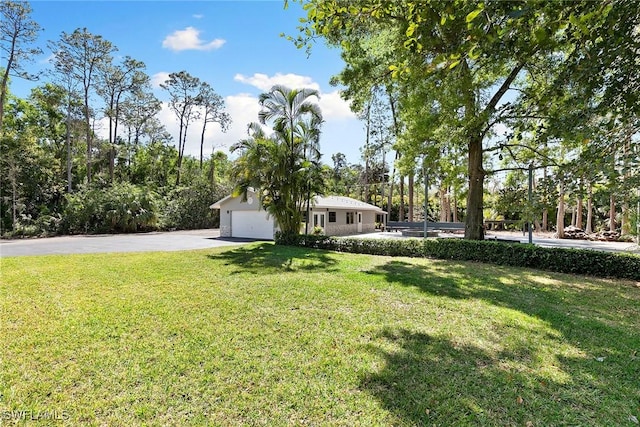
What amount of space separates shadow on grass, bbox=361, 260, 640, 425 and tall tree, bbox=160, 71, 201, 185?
32.7 metres

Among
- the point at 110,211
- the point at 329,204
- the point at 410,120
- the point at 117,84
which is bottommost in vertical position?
the point at 110,211

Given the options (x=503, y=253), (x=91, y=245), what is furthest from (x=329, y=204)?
(x=91, y=245)

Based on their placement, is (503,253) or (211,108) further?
(211,108)

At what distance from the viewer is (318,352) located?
150 inches

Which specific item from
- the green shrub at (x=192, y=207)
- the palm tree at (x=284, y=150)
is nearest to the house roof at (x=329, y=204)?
the palm tree at (x=284, y=150)

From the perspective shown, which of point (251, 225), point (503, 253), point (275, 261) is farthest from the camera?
point (251, 225)

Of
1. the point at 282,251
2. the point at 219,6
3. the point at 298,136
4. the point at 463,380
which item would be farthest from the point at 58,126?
the point at 463,380

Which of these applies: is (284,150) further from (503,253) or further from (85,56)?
(85,56)

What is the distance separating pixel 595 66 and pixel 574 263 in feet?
23.6

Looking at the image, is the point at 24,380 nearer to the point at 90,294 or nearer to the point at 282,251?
the point at 90,294

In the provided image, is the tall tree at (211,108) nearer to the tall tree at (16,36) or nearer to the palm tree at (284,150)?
the tall tree at (16,36)

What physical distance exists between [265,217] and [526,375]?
17367 mm

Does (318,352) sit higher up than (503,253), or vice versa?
(503,253)

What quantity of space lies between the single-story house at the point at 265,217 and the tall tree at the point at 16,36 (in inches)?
504
